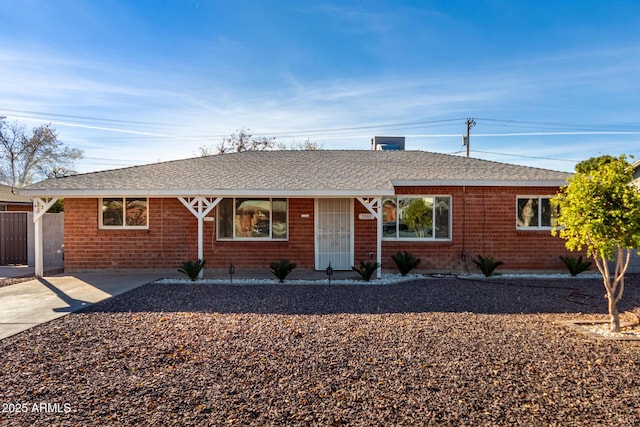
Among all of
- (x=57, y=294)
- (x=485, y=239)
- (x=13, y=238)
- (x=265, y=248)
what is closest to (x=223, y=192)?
(x=265, y=248)

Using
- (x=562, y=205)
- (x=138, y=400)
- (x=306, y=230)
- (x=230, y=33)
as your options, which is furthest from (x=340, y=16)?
(x=138, y=400)

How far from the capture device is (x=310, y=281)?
1034cm

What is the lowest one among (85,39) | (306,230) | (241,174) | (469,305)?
(469,305)

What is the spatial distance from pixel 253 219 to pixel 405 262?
186 inches

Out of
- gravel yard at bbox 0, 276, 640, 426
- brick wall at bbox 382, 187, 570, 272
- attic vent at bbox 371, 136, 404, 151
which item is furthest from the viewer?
attic vent at bbox 371, 136, 404, 151

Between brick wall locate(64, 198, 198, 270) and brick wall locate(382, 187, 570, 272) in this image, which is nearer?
brick wall locate(64, 198, 198, 270)

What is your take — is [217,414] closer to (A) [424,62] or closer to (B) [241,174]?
(B) [241,174]

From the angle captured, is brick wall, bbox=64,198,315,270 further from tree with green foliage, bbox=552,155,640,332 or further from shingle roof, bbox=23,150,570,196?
tree with green foliage, bbox=552,155,640,332

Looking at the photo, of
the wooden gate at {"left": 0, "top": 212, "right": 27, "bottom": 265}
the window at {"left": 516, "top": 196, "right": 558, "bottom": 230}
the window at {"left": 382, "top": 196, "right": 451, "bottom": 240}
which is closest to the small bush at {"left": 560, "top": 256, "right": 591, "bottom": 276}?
the window at {"left": 516, "top": 196, "right": 558, "bottom": 230}

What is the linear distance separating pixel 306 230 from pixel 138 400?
8.32m

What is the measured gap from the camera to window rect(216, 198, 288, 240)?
11836 mm

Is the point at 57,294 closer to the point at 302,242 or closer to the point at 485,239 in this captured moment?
the point at 302,242

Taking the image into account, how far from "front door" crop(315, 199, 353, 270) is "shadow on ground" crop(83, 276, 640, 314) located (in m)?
2.14

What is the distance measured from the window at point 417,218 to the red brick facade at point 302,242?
22 cm
